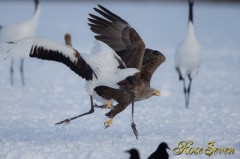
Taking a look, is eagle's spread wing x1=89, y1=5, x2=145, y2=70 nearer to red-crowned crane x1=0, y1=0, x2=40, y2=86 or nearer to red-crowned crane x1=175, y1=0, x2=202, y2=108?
red-crowned crane x1=175, y1=0, x2=202, y2=108

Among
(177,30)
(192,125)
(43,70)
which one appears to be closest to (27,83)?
(43,70)

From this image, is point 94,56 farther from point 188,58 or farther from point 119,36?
point 188,58

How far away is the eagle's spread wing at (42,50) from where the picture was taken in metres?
5.72

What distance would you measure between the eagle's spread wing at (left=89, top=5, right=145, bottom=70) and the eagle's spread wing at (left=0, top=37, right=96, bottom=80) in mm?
895

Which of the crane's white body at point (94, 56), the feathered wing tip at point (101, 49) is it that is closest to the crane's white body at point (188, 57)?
the crane's white body at point (94, 56)

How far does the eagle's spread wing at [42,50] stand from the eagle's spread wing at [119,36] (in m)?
0.89

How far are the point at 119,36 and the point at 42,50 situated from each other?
5.25 ft

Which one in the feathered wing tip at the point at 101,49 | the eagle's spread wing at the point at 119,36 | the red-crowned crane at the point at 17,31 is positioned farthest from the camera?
the red-crowned crane at the point at 17,31

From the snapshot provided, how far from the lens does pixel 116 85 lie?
258 inches

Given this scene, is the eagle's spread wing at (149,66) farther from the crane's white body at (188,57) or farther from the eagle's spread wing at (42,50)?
the crane's white body at (188,57)

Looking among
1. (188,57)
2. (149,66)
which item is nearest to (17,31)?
(188,57)

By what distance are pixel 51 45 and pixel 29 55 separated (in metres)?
0.25

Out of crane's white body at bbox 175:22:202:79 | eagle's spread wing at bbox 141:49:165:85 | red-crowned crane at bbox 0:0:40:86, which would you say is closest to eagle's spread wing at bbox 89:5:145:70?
eagle's spread wing at bbox 141:49:165:85

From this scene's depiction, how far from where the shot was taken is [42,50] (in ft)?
19.1
